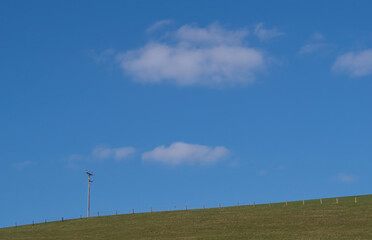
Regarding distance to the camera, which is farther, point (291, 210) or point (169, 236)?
point (291, 210)

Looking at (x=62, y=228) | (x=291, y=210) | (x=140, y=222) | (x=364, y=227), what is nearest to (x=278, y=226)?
(x=364, y=227)

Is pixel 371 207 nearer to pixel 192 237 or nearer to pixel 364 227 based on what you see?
pixel 364 227

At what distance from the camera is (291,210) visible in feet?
273

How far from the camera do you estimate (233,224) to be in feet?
235

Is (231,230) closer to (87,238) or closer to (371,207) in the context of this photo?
(87,238)

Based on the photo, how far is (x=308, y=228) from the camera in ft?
212

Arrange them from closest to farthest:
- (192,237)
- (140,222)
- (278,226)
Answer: (192,237), (278,226), (140,222)

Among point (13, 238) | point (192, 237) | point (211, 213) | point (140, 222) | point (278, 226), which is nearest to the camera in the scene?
point (192, 237)

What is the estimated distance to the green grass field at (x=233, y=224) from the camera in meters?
62.5

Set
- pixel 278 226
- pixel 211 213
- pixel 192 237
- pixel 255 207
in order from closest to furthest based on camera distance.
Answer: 1. pixel 192 237
2. pixel 278 226
3. pixel 211 213
4. pixel 255 207

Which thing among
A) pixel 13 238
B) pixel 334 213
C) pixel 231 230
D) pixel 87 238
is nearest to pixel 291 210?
pixel 334 213

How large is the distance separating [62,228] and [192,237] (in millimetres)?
30441

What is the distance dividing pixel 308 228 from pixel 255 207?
2881cm

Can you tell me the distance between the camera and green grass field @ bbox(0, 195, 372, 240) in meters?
62.5
